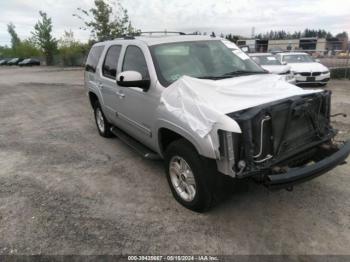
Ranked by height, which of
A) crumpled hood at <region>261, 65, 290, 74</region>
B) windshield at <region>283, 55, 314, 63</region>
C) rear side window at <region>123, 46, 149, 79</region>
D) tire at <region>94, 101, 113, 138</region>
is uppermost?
rear side window at <region>123, 46, 149, 79</region>

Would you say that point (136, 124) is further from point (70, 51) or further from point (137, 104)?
point (70, 51)

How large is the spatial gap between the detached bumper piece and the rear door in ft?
9.62

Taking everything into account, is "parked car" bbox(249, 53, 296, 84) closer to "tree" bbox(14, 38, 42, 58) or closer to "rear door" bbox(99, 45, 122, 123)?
"rear door" bbox(99, 45, 122, 123)

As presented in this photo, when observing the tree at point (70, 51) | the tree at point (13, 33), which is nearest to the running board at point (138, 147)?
the tree at point (70, 51)

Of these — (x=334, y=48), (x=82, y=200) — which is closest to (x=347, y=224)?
(x=82, y=200)

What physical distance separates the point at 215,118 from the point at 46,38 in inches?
2097

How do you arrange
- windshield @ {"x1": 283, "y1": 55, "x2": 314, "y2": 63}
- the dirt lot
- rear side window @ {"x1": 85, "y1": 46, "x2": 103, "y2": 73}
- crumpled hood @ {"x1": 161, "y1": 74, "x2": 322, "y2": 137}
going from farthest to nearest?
1. windshield @ {"x1": 283, "y1": 55, "x2": 314, "y2": 63}
2. rear side window @ {"x1": 85, "y1": 46, "x2": 103, "y2": 73}
3. the dirt lot
4. crumpled hood @ {"x1": 161, "y1": 74, "x2": 322, "y2": 137}

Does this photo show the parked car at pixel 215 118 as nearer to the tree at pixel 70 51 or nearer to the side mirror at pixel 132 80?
the side mirror at pixel 132 80

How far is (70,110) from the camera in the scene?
945cm

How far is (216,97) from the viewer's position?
9.93ft

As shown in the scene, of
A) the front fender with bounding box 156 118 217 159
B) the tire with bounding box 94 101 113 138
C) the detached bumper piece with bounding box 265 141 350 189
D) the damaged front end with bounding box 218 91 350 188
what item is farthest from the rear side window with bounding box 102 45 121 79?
the detached bumper piece with bounding box 265 141 350 189

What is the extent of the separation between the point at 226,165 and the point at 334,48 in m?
18.4

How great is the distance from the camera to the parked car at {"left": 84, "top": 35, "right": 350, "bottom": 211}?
2654mm

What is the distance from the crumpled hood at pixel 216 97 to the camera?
272cm
